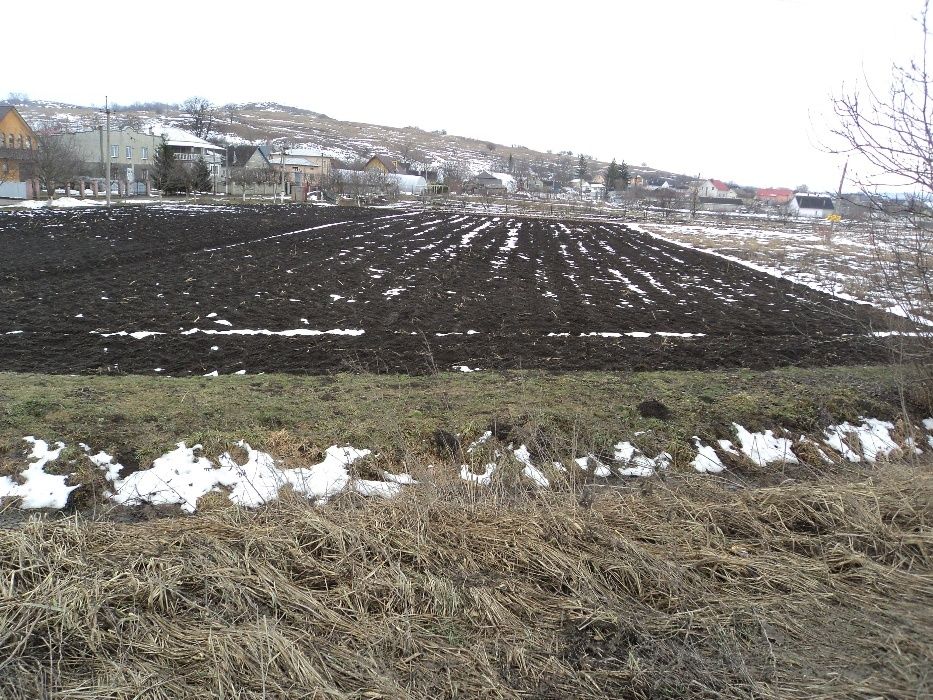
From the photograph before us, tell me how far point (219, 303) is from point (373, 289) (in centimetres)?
425

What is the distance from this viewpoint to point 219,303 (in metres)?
14.0

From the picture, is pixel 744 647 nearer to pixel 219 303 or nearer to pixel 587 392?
pixel 587 392

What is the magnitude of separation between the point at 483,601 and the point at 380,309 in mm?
11572

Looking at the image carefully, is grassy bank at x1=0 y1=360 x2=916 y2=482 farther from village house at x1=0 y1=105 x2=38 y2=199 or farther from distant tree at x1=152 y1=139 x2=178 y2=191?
distant tree at x1=152 y1=139 x2=178 y2=191

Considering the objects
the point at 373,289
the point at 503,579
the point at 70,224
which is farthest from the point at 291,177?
the point at 503,579

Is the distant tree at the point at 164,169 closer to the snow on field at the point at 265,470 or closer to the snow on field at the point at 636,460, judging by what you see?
the snow on field at the point at 265,470

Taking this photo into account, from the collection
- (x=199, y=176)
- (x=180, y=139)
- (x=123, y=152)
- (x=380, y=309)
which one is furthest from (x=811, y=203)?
(x=380, y=309)

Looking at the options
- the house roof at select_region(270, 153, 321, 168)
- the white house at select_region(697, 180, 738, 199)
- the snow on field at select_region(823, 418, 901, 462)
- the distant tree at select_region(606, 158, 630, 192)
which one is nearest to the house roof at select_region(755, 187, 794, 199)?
the white house at select_region(697, 180, 738, 199)

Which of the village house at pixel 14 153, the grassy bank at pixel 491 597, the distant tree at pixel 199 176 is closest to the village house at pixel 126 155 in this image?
the distant tree at pixel 199 176

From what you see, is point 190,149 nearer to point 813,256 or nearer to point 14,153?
point 14,153

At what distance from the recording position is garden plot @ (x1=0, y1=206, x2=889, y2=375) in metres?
10.3

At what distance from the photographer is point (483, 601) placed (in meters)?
3.12

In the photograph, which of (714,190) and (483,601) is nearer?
(483,601)

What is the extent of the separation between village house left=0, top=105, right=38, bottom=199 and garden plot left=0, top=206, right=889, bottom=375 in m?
33.6
